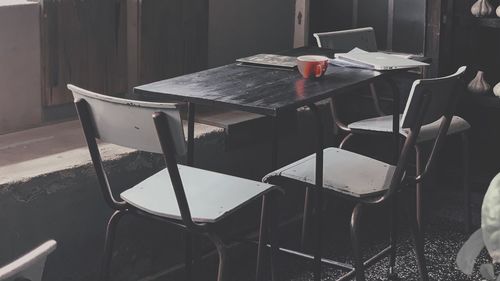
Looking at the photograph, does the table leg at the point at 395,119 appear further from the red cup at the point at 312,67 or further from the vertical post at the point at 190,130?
the vertical post at the point at 190,130

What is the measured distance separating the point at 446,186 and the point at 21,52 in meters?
2.13

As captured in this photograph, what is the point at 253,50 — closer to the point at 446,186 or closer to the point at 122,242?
the point at 446,186

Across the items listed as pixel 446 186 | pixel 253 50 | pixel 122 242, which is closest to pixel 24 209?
pixel 122 242

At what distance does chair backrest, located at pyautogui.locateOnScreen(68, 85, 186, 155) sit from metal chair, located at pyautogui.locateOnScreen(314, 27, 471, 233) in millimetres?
1294

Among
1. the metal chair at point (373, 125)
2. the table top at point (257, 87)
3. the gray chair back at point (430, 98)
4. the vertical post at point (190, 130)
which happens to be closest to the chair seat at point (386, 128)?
the metal chair at point (373, 125)

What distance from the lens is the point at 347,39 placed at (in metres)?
3.54

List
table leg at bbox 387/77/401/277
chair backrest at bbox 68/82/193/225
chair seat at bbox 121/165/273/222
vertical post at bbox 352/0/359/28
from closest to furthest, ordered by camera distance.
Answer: chair backrest at bbox 68/82/193/225 → chair seat at bbox 121/165/273/222 → table leg at bbox 387/77/401/277 → vertical post at bbox 352/0/359/28

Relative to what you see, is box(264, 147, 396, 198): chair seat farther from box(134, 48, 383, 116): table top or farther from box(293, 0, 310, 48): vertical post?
box(293, 0, 310, 48): vertical post

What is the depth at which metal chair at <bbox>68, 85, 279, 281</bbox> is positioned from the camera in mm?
2066

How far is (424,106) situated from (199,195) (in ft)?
2.33

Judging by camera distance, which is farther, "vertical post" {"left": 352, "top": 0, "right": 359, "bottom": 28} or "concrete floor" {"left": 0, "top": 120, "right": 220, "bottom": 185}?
"vertical post" {"left": 352, "top": 0, "right": 359, "bottom": 28}

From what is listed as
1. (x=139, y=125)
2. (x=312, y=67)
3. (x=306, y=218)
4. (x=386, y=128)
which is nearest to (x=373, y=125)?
(x=386, y=128)

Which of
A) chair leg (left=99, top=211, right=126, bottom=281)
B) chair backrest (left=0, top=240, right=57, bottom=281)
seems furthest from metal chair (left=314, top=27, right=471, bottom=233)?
chair backrest (left=0, top=240, right=57, bottom=281)

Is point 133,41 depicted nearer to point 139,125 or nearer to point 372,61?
point 372,61
